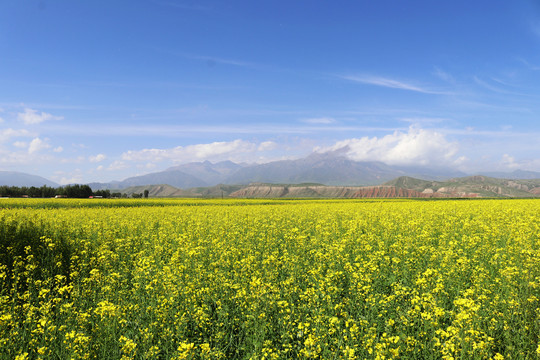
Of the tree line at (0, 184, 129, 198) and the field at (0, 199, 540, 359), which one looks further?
the tree line at (0, 184, 129, 198)

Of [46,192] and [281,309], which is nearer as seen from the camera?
[281,309]

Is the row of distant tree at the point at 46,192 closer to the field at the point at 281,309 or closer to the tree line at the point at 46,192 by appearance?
the tree line at the point at 46,192

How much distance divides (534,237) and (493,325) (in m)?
10.1

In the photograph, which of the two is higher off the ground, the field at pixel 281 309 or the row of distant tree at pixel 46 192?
the row of distant tree at pixel 46 192

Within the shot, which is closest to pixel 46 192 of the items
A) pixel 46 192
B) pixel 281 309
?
pixel 46 192

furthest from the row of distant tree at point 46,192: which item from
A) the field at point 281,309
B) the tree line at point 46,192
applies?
the field at point 281,309

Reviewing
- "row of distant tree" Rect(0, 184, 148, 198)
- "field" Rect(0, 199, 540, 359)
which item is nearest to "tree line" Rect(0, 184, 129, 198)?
"row of distant tree" Rect(0, 184, 148, 198)

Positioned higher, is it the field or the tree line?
the tree line

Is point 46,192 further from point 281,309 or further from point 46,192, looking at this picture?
point 281,309

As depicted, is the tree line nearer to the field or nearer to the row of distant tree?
the row of distant tree

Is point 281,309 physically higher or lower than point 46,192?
lower

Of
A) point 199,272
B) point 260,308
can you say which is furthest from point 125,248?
point 260,308

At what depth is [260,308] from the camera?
6.05m

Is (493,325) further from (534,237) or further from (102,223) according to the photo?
(102,223)
